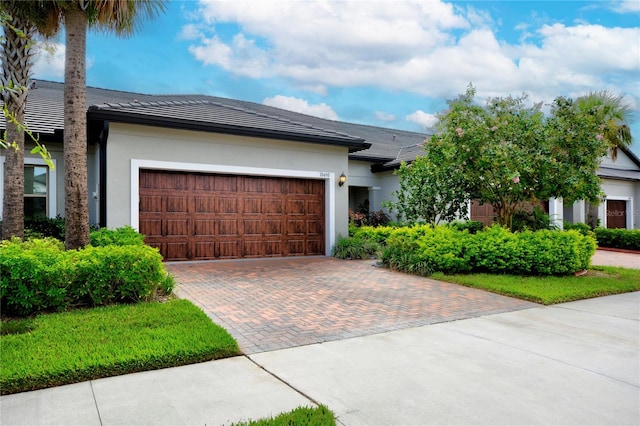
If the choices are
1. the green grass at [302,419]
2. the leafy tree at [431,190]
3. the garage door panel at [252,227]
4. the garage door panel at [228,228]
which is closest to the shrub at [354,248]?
the leafy tree at [431,190]

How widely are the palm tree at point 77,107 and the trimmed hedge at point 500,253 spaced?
22.8 ft

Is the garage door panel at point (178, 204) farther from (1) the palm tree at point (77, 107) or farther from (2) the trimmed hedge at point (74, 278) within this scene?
(2) the trimmed hedge at point (74, 278)

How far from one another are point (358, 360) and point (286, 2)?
1006 centimetres

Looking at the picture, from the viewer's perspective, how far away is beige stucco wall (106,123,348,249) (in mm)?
9984

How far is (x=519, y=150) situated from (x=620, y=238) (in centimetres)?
1141

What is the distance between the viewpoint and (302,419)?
2881 millimetres

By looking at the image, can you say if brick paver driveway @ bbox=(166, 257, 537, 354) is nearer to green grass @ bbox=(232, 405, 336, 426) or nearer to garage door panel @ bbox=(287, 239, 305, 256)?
green grass @ bbox=(232, 405, 336, 426)

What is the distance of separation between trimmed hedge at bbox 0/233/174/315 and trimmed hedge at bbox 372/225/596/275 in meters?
6.08

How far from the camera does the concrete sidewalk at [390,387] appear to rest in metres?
3.06

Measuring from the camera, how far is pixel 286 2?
36.7 feet

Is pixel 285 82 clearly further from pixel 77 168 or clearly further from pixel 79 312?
pixel 79 312

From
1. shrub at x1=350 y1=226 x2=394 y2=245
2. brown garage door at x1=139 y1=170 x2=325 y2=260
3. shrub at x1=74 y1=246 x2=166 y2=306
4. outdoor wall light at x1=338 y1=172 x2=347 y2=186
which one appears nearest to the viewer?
shrub at x1=74 y1=246 x2=166 y2=306

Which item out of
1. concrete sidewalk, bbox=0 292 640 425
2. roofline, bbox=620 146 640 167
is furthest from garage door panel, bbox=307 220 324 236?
roofline, bbox=620 146 640 167

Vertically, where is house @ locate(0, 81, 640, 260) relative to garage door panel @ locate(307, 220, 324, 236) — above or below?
above
